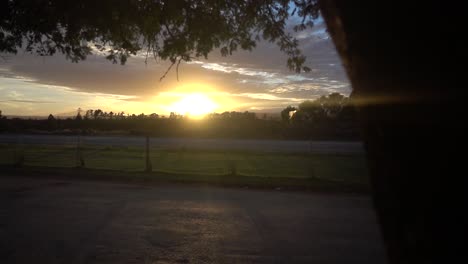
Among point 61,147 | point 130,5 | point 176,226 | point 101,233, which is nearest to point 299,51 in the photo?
point 130,5

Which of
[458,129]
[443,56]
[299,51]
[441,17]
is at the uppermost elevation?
[299,51]

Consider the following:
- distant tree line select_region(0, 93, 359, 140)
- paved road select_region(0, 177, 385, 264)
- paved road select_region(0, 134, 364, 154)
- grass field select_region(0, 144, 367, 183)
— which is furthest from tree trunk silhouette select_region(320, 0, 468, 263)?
distant tree line select_region(0, 93, 359, 140)

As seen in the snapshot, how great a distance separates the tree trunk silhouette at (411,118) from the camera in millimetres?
1402

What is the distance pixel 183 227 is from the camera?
8680mm

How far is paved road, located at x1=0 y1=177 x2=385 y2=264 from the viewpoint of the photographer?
693 centimetres

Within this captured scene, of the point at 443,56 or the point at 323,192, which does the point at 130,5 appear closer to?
the point at 443,56

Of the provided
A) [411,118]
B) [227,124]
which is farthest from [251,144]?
[411,118]

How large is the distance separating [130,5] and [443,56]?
268 inches

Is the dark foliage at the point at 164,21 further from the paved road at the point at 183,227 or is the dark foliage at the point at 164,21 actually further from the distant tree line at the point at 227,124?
the distant tree line at the point at 227,124

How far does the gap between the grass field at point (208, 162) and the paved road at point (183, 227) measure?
4574mm

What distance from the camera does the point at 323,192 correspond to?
13.2 metres

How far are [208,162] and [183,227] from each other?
12843 millimetres

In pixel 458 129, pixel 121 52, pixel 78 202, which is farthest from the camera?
pixel 78 202

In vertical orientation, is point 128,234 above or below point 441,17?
below
